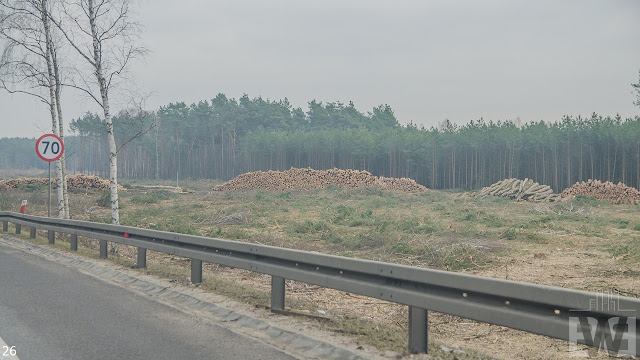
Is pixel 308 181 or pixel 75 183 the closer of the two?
pixel 75 183

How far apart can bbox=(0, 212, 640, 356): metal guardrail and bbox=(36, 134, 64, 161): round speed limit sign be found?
9757 mm

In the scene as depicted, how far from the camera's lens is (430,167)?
6938 centimetres

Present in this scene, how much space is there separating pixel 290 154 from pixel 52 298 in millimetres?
74964

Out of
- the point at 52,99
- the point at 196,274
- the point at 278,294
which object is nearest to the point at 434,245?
the point at 196,274

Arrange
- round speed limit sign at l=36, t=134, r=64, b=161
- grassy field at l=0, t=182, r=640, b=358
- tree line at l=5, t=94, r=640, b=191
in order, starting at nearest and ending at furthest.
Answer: grassy field at l=0, t=182, r=640, b=358 → round speed limit sign at l=36, t=134, r=64, b=161 → tree line at l=5, t=94, r=640, b=191

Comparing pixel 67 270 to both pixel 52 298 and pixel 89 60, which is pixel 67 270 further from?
pixel 89 60

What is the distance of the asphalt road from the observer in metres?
5.42

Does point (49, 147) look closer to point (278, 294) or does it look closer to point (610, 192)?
point (278, 294)

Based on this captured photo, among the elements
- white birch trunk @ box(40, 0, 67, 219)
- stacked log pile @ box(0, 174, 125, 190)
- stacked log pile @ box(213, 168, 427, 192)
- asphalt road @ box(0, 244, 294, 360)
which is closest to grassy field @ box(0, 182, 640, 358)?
asphalt road @ box(0, 244, 294, 360)

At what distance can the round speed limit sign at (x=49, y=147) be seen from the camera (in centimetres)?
1581

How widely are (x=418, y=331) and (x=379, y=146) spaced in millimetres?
67246

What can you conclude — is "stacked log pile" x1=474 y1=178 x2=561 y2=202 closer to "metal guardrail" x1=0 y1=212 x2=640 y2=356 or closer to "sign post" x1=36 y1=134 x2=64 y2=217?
"sign post" x1=36 y1=134 x2=64 y2=217

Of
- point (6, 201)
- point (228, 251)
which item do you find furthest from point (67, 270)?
point (6, 201)

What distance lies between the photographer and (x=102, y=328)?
6336mm
